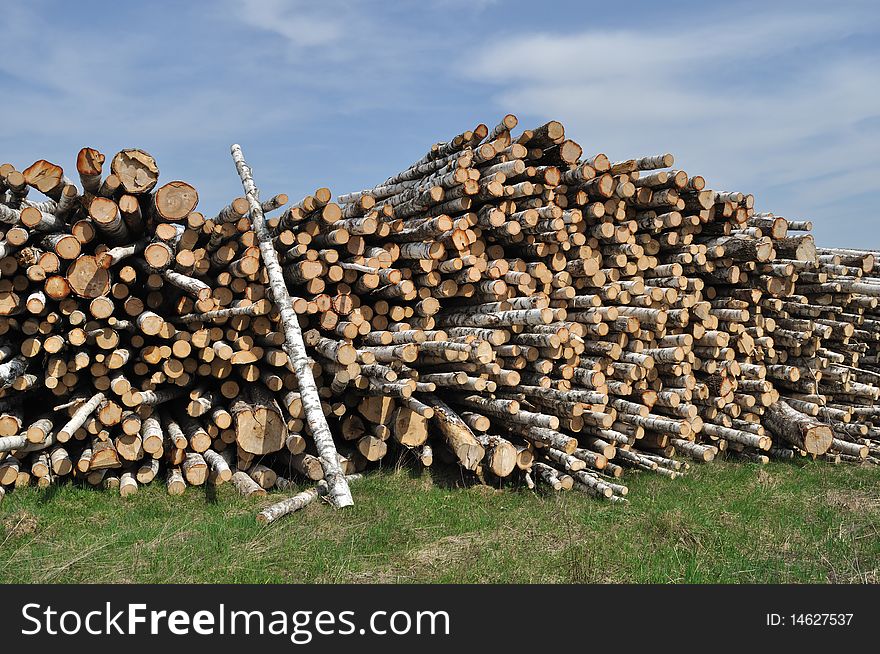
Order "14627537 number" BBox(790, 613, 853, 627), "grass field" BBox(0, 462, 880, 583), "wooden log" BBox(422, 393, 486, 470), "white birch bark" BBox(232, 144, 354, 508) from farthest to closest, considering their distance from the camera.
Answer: "wooden log" BBox(422, 393, 486, 470) < "white birch bark" BBox(232, 144, 354, 508) < "grass field" BBox(0, 462, 880, 583) < "14627537 number" BBox(790, 613, 853, 627)

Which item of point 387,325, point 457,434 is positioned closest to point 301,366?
point 387,325

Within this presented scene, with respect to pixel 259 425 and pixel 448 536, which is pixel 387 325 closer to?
pixel 259 425

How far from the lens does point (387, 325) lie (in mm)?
8141

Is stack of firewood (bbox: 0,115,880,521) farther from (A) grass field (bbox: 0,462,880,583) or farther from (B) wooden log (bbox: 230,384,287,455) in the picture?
(A) grass field (bbox: 0,462,880,583)

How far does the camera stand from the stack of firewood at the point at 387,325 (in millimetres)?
7055

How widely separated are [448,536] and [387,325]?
2724 mm

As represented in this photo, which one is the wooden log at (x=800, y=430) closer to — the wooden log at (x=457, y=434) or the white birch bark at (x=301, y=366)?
the wooden log at (x=457, y=434)

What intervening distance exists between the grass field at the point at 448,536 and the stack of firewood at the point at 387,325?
0.39 m

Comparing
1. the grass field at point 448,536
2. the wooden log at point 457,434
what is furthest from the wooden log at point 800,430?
the wooden log at point 457,434

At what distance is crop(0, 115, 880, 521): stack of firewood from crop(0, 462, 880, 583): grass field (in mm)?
389

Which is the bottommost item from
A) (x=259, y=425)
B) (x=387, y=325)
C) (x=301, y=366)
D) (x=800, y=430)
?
(x=800, y=430)

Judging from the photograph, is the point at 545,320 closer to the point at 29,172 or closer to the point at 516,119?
the point at 516,119

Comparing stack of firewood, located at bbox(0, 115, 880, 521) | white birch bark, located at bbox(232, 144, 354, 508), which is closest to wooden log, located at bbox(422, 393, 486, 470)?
stack of firewood, located at bbox(0, 115, 880, 521)

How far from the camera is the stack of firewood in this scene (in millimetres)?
7055
